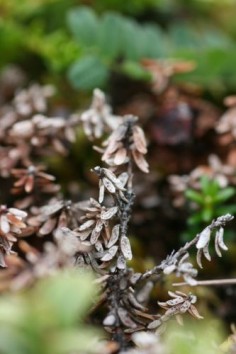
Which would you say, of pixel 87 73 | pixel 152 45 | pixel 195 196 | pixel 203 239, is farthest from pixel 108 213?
pixel 152 45

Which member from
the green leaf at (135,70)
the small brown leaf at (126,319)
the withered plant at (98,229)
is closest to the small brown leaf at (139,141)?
the withered plant at (98,229)

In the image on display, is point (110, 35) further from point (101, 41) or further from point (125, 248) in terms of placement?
point (125, 248)

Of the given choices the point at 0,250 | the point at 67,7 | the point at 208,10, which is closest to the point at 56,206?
the point at 0,250

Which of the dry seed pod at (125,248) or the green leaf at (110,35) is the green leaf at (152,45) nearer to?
the green leaf at (110,35)

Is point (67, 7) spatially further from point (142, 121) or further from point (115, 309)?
point (115, 309)

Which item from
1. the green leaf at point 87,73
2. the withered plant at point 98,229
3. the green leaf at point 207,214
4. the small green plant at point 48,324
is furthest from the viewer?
the green leaf at point 87,73

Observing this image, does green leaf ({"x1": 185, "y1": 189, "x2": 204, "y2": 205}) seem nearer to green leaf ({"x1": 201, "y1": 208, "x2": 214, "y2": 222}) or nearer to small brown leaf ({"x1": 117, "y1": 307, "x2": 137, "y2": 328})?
green leaf ({"x1": 201, "y1": 208, "x2": 214, "y2": 222})
